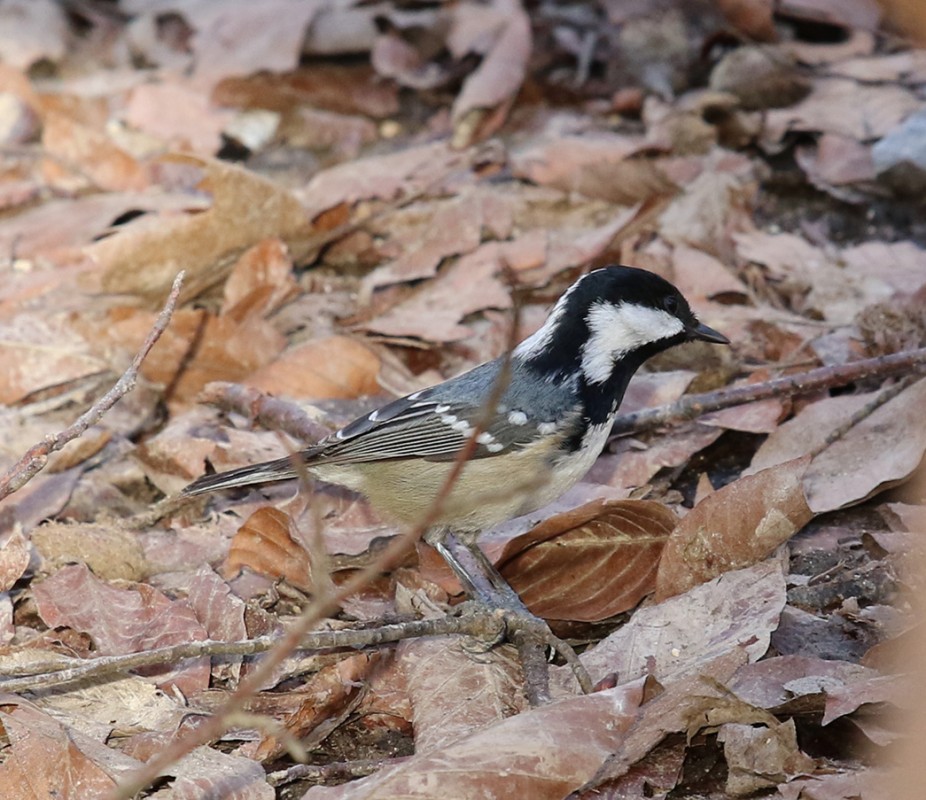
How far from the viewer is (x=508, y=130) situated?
7.46 m

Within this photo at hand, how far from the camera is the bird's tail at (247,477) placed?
14.5 ft

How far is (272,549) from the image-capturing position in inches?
172

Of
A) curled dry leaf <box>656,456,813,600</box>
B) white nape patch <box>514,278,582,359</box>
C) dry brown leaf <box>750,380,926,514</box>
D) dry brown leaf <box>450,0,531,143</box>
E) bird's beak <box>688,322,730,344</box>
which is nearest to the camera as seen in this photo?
curled dry leaf <box>656,456,813,600</box>

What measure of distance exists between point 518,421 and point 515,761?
1601 mm

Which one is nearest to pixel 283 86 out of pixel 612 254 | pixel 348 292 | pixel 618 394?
pixel 348 292

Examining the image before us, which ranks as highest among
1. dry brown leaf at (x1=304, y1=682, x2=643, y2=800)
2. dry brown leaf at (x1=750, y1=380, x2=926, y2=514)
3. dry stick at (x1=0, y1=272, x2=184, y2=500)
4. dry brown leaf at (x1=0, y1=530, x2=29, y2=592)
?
dry stick at (x1=0, y1=272, x2=184, y2=500)

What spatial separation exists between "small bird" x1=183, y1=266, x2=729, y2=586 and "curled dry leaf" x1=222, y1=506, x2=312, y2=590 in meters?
0.18

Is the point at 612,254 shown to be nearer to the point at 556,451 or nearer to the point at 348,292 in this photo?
the point at 348,292

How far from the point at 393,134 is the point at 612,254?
2.22 m

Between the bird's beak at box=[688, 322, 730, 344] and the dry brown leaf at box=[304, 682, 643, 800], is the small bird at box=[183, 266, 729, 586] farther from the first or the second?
the dry brown leaf at box=[304, 682, 643, 800]

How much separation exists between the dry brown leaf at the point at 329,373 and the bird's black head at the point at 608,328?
1142 millimetres

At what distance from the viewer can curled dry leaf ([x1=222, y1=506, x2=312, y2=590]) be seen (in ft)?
14.2

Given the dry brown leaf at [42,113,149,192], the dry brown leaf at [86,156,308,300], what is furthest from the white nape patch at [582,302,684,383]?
the dry brown leaf at [42,113,149,192]

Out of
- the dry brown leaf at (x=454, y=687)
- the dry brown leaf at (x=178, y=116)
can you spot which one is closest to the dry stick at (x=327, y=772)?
the dry brown leaf at (x=454, y=687)
